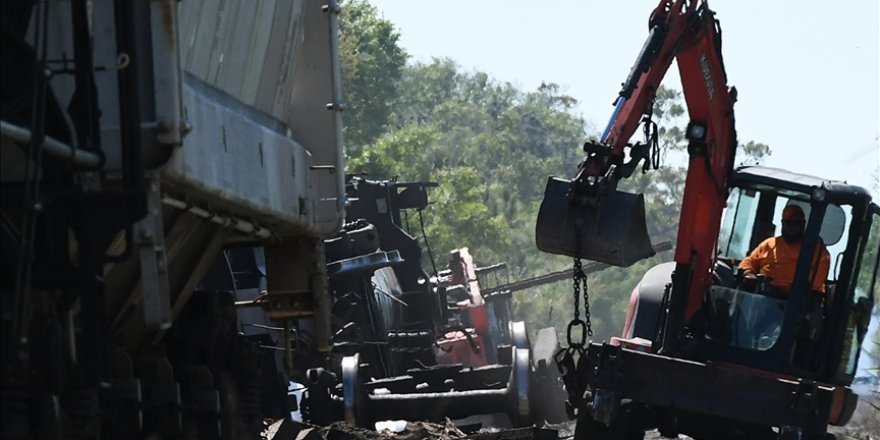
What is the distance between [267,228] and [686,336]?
463 centimetres

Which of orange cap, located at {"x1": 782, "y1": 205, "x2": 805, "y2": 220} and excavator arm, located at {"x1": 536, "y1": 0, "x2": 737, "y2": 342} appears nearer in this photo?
excavator arm, located at {"x1": 536, "y1": 0, "x2": 737, "y2": 342}

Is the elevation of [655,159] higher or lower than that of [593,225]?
higher

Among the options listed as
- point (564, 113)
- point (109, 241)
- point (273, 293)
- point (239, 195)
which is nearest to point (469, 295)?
point (273, 293)

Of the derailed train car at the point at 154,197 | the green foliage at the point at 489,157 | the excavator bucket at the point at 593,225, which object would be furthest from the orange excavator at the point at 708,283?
the green foliage at the point at 489,157

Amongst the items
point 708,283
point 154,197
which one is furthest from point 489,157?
point 154,197

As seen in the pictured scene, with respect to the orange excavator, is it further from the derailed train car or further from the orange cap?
the derailed train car

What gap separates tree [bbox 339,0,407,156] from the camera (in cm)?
6366

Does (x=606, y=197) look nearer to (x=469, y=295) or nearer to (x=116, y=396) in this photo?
(x=116, y=396)

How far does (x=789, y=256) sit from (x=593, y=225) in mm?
1592

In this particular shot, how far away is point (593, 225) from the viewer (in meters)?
13.1

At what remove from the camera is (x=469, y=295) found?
29.1m

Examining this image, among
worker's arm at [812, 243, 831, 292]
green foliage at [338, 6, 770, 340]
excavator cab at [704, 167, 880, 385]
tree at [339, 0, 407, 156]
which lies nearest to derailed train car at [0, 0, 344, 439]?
excavator cab at [704, 167, 880, 385]

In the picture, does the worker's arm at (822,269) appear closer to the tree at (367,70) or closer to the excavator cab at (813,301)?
the excavator cab at (813,301)

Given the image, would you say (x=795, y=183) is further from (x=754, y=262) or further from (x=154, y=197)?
(x=154, y=197)
